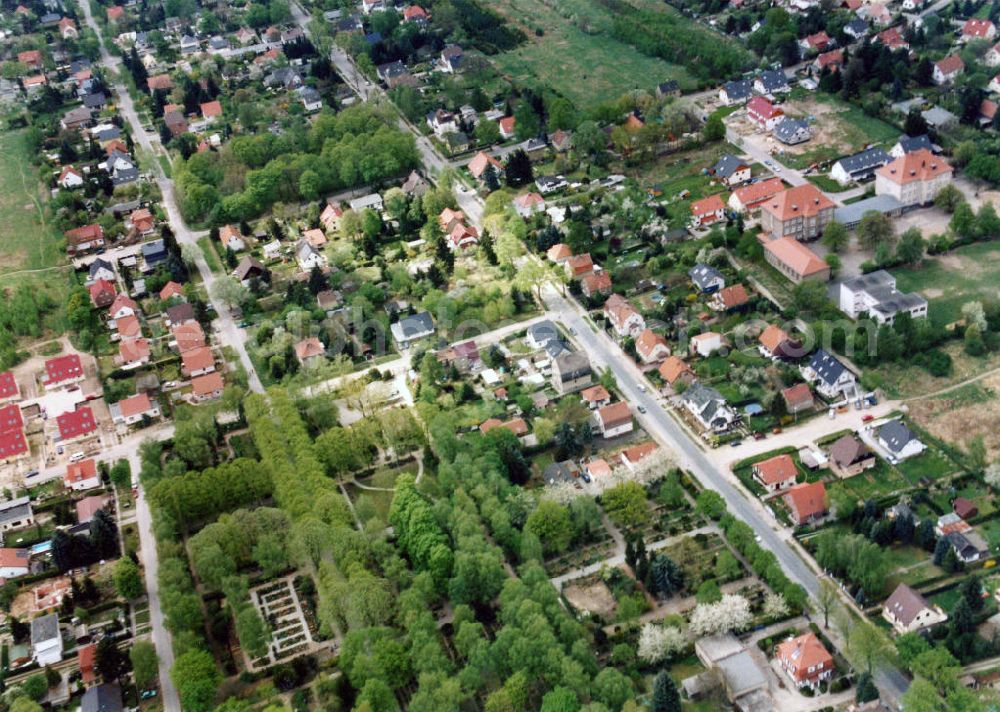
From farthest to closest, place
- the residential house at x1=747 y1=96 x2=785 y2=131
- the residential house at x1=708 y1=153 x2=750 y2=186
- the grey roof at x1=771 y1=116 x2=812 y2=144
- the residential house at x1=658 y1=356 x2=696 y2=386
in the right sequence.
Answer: the residential house at x1=747 y1=96 x2=785 y2=131 < the grey roof at x1=771 y1=116 x2=812 y2=144 < the residential house at x1=708 y1=153 x2=750 y2=186 < the residential house at x1=658 y1=356 x2=696 y2=386

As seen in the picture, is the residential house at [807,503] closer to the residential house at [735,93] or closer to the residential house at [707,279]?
the residential house at [707,279]

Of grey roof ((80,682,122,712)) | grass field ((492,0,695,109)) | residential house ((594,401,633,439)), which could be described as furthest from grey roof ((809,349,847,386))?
grass field ((492,0,695,109))

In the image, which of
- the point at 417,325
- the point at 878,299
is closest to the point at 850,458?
the point at 878,299

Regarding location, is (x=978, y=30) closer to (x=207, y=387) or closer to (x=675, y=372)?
(x=675, y=372)

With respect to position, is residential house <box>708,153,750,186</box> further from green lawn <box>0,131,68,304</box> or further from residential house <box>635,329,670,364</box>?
green lawn <box>0,131,68,304</box>

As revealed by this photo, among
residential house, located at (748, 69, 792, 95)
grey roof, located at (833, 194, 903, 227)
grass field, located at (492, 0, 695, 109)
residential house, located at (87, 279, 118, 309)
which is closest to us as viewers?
grey roof, located at (833, 194, 903, 227)


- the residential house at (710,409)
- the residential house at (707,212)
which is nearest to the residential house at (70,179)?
the residential house at (707,212)

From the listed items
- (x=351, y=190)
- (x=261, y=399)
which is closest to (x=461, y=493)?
(x=261, y=399)
